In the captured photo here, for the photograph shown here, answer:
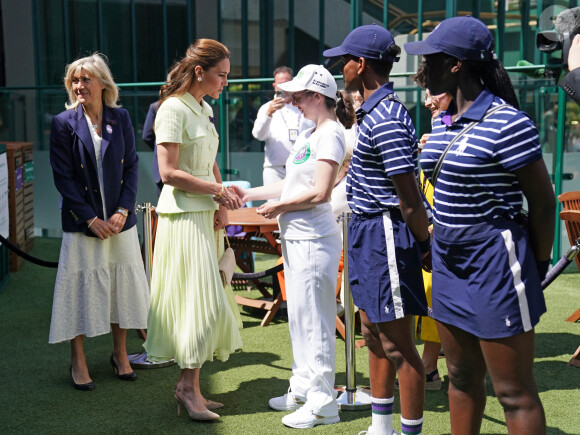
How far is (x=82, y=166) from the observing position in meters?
4.95

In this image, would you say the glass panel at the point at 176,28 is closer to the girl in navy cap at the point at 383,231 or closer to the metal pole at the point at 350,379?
the metal pole at the point at 350,379

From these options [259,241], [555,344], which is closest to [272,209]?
[259,241]

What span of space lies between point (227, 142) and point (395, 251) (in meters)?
7.06

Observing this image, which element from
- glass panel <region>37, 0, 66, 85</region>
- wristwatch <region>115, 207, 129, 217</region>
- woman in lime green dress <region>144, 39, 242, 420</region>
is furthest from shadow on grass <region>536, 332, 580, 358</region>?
glass panel <region>37, 0, 66, 85</region>

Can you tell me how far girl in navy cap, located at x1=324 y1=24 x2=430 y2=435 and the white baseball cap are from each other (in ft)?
1.60

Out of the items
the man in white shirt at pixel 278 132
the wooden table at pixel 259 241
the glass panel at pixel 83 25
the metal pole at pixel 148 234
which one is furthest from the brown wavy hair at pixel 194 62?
the glass panel at pixel 83 25

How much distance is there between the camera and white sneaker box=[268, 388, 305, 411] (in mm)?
4602

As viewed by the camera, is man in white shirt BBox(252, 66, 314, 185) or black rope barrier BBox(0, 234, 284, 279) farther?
man in white shirt BBox(252, 66, 314, 185)

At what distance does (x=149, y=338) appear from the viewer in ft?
15.1

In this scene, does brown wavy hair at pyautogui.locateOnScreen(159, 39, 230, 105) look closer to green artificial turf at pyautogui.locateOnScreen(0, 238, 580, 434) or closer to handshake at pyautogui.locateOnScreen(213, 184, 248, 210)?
handshake at pyautogui.locateOnScreen(213, 184, 248, 210)

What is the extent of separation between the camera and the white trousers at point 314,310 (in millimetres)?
4340

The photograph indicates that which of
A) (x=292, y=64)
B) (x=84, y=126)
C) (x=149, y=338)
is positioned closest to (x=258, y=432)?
(x=149, y=338)

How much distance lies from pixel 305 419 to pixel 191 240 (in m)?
1.24

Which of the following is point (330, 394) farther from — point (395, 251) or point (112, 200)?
point (112, 200)
